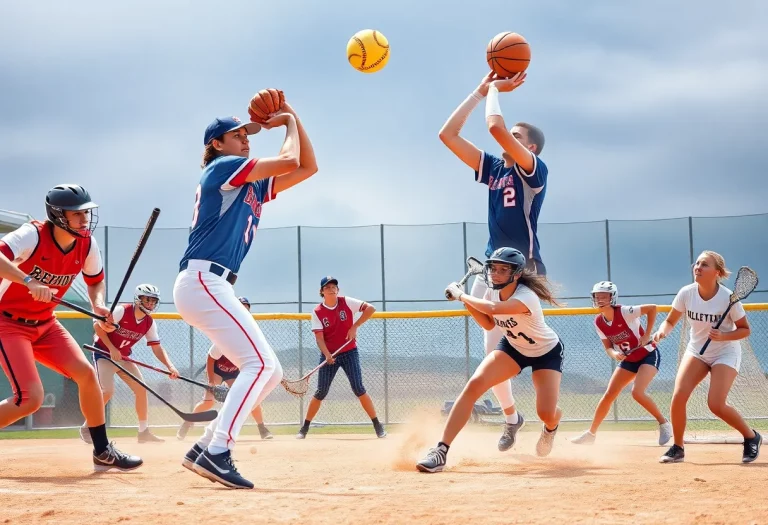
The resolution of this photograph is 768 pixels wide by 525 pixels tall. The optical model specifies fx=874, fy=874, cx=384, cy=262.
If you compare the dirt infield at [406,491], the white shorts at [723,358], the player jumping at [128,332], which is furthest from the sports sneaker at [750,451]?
the player jumping at [128,332]

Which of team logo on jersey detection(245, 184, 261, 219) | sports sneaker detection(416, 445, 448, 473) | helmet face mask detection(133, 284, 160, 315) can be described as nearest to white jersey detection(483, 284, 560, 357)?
sports sneaker detection(416, 445, 448, 473)

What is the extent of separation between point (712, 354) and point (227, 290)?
4891 millimetres

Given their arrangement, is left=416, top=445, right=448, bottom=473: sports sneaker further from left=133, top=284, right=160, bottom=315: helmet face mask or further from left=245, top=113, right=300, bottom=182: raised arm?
left=133, top=284, right=160, bottom=315: helmet face mask

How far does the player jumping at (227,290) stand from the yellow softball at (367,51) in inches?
95.4

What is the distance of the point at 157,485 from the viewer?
6.12m

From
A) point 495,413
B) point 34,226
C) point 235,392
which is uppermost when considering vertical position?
point 34,226

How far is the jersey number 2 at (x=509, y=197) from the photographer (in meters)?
7.43

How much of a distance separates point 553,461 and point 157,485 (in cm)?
363

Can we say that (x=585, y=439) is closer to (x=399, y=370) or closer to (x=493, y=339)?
(x=493, y=339)

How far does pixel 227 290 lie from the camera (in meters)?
5.82

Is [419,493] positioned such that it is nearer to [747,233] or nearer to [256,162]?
[256,162]

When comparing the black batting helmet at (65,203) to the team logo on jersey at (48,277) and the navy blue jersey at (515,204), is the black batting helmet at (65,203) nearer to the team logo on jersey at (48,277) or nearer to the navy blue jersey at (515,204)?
the team logo on jersey at (48,277)

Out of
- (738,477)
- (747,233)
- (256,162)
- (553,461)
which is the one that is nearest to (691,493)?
(738,477)

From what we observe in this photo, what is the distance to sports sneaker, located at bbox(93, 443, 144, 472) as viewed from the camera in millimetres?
7242
